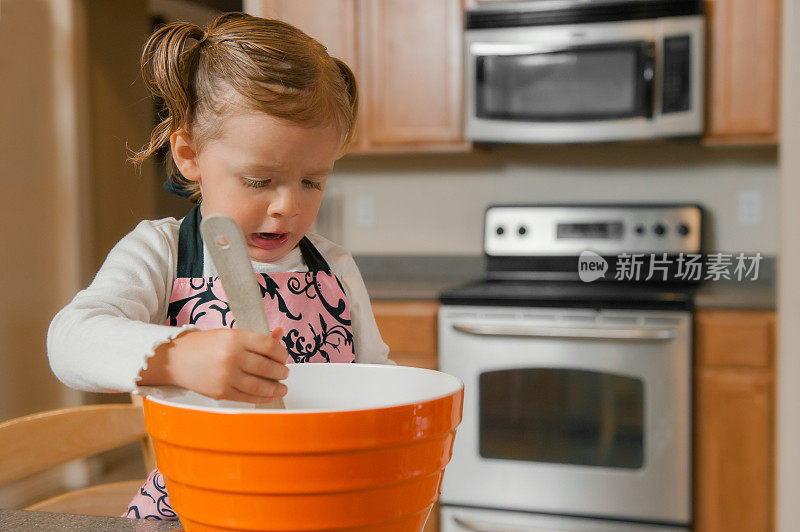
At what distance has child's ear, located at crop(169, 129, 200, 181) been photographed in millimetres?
669

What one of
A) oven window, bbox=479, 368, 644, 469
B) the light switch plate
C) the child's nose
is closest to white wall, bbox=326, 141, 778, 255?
the light switch plate

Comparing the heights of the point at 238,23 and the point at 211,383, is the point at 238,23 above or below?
above

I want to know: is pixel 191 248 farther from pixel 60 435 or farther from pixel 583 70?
pixel 583 70

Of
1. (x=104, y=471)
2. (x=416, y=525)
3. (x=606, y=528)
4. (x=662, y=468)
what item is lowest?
(x=104, y=471)

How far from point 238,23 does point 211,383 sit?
1.15 ft

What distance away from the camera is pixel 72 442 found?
968 mm

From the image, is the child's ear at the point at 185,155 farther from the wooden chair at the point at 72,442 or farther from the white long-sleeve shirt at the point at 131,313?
the wooden chair at the point at 72,442

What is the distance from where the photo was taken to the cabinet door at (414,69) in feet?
7.87

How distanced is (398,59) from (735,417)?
145 centimetres

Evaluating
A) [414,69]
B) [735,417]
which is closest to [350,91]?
[735,417]

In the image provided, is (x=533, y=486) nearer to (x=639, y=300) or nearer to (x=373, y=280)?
(x=639, y=300)

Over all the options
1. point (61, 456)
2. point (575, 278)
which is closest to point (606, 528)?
point (575, 278)

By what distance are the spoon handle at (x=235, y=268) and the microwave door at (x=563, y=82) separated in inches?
79.0

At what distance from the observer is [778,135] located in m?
2.17
